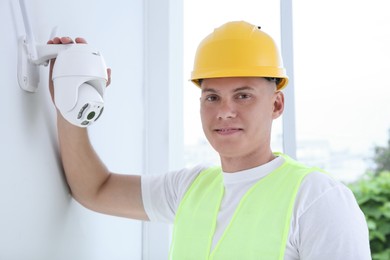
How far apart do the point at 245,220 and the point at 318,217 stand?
20 cm

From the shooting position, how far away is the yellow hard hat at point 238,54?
4.01ft

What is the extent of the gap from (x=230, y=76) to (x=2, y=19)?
54 cm

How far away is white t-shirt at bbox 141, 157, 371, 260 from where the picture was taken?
40.2 inches

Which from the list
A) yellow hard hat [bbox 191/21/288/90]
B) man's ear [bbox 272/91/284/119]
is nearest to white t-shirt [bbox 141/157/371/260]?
man's ear [bbox 272/91/284/119]

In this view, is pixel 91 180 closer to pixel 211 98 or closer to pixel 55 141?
pixel 55 141

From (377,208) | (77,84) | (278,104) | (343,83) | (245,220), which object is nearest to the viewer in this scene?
(77,84)

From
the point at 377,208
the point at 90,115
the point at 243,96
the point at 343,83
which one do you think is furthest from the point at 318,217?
the point at 377,208

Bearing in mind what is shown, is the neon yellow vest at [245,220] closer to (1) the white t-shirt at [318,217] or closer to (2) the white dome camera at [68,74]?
(1) the white t-shirt at [318,217]

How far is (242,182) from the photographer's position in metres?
1.30

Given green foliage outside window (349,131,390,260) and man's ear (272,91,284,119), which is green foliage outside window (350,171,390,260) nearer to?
green foliage outside window (349,131,390,260)

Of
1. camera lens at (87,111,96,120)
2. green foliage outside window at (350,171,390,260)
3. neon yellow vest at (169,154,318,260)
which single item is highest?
camera lens at (87,111,96,120)

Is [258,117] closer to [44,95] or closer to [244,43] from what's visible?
[244,43]

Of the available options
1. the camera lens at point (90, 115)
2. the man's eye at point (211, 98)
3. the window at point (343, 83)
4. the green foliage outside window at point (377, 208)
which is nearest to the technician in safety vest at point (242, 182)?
the man's eye at point (211, 98)

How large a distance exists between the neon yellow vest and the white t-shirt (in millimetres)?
20
